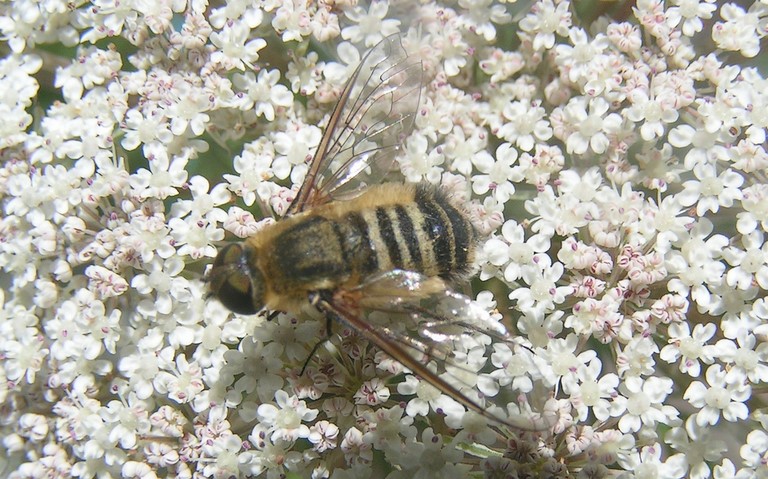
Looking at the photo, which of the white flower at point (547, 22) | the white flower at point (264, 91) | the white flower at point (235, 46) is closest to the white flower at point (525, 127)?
the white flower at point (547, 22)

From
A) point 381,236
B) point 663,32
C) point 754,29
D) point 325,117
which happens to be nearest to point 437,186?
point 381,236

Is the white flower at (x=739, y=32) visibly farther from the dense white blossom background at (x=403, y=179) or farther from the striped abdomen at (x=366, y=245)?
the striped abdomen at (x=366, y=245)

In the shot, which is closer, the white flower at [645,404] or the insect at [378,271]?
the insect at [378,271]

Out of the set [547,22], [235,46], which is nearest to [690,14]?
[547,22]

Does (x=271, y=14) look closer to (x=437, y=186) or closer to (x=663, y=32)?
(x=437, y=186)

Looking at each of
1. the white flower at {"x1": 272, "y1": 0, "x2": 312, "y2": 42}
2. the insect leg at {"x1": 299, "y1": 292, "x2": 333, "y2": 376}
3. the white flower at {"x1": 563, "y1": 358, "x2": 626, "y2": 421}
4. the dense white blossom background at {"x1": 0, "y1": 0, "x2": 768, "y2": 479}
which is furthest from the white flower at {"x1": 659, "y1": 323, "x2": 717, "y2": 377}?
the white flower at {"x1": 272, "y1": 0, "x2": 312, "y2": 42}

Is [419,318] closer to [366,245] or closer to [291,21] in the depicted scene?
[366,245]
